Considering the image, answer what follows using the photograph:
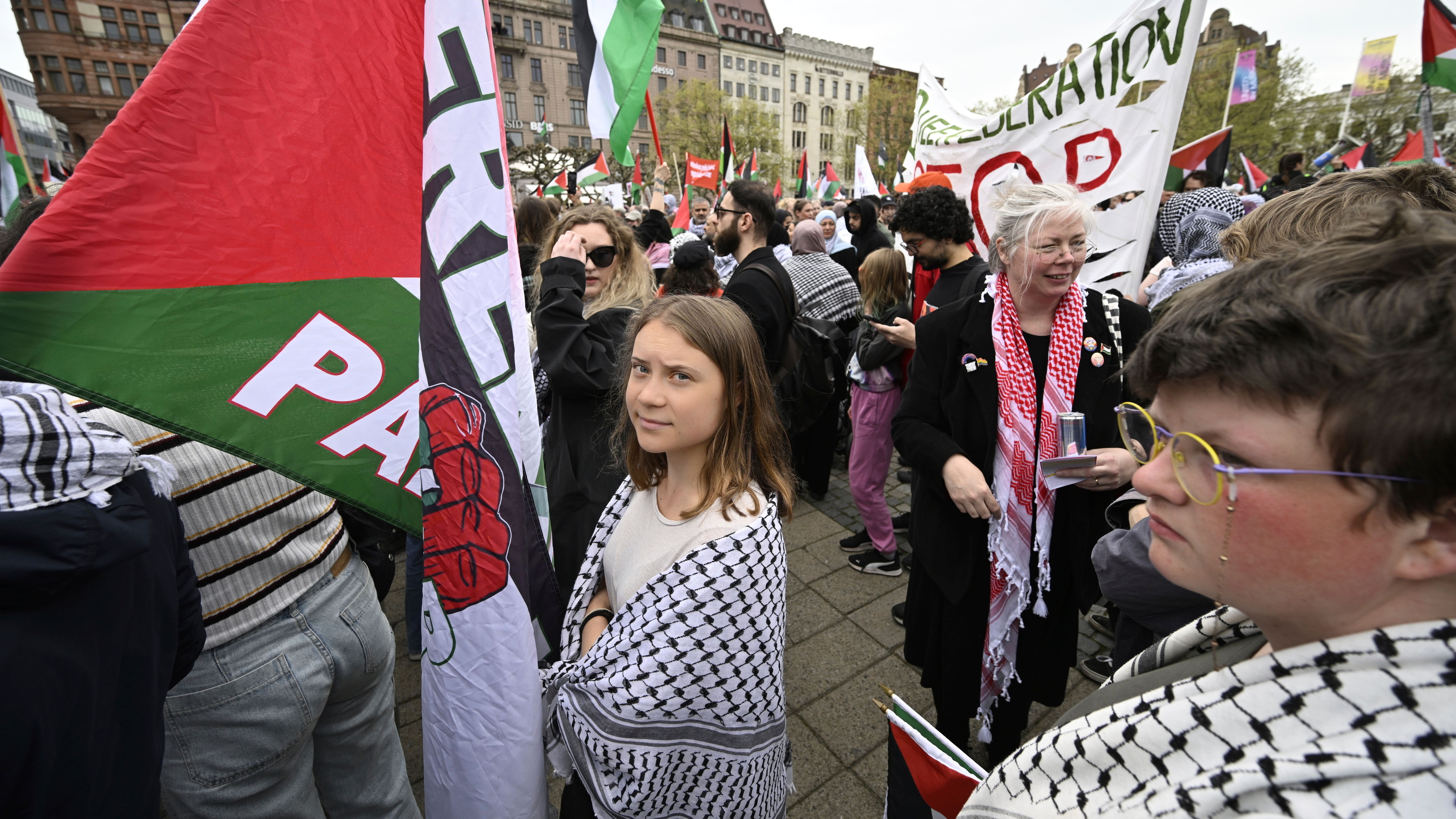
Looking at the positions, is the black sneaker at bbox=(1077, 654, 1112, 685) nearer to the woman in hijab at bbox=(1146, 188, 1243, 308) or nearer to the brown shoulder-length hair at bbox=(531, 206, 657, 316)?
the woman in hijab at bbox=(1146, 188, 1243, 308)

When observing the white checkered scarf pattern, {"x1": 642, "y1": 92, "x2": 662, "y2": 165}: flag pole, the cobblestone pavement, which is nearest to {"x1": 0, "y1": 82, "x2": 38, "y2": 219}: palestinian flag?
{"x1": 642, "y1": 92, "x2": 662, "y2": 165}: flag pole

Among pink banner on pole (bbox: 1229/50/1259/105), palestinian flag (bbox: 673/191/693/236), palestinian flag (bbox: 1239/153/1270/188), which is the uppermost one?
pink banner on pole (bbox: 1229/50/1259/105)

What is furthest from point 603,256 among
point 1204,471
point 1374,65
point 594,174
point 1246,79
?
point 1374,65

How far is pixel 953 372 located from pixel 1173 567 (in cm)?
156

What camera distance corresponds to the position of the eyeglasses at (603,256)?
109 inches

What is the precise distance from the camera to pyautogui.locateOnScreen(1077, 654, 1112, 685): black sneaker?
9.57 feet

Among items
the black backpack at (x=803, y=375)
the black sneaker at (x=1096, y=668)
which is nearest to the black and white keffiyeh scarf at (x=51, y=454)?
the black backpack at (x=803, y=375)

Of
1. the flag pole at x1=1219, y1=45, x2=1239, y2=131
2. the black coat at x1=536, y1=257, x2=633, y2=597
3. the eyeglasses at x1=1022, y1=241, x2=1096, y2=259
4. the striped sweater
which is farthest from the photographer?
the flag pole at x1=1219, y1=45, x2=1239, y2=131

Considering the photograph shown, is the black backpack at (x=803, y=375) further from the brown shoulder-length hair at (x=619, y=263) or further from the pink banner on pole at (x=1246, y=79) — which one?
the pink banner on pole at (x=1246, y=79)

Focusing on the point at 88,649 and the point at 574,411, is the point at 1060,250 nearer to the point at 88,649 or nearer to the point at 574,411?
the point at 574,411

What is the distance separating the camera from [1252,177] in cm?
989

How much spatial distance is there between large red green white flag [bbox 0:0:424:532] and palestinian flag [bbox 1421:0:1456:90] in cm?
652

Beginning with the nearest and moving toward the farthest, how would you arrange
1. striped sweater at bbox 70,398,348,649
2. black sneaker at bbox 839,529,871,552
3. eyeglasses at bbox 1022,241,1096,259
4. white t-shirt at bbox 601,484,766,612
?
striped sweater at bbox 70,398,348,649 → white t-shirt at bbox 601,484,766,612 → eyeglasses at bbox 1022,241,1096,259 → black sneaker at bbox 839,529,871,552

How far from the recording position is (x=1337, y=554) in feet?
2.03
